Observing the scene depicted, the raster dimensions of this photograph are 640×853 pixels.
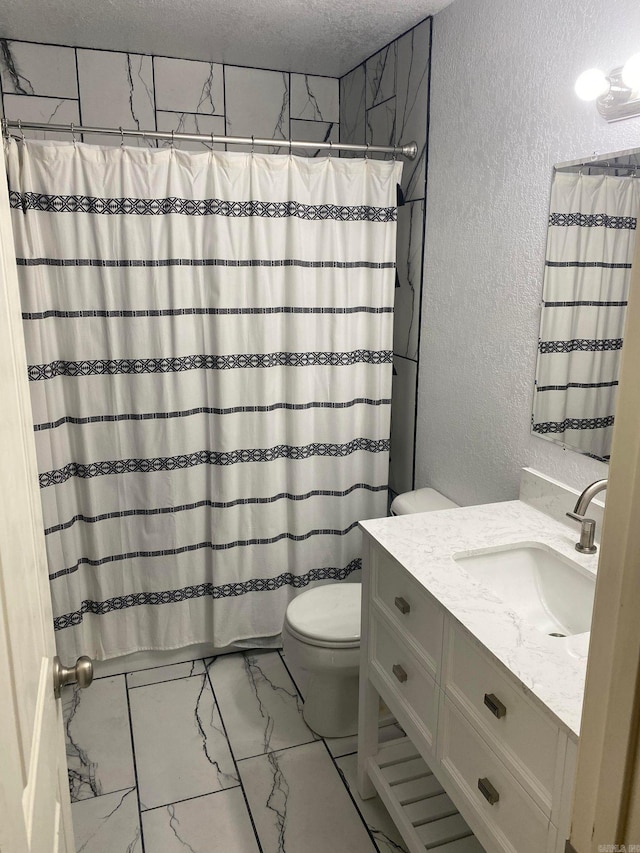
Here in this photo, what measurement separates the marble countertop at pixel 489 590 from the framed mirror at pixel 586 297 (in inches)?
10.7

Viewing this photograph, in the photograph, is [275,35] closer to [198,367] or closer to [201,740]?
[198,367]

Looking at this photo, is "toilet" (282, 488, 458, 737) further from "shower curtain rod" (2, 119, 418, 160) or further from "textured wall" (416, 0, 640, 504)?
"shower curtain rod" (2, 119, 418, 160)

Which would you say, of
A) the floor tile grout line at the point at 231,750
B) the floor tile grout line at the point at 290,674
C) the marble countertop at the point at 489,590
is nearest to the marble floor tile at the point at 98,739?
the floor tile grout line at the point at 231,750

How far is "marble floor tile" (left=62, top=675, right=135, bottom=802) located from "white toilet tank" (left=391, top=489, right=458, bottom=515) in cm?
127

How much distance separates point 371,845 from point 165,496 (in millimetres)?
1365

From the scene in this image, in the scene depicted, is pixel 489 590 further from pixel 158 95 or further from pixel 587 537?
pixel 158 95

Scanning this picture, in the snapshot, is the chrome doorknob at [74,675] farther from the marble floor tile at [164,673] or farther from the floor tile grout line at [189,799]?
the marble floor tile at [164,673]

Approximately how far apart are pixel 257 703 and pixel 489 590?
1.33m

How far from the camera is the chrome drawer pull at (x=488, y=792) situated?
1.36 m

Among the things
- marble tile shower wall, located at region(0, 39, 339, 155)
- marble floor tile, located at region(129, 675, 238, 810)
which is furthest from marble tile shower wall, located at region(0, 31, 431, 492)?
marble floor tile, located at region(129, 675, 238, 810)

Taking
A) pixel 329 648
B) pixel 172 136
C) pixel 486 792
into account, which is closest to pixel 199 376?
pixel 172 136

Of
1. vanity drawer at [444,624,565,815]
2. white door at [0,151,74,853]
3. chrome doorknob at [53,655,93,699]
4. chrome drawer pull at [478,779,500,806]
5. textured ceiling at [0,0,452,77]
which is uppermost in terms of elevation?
textured ceiling at [0,0,452,77]

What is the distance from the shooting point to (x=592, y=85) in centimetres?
160

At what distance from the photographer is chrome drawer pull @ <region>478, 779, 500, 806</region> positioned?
1356mm
